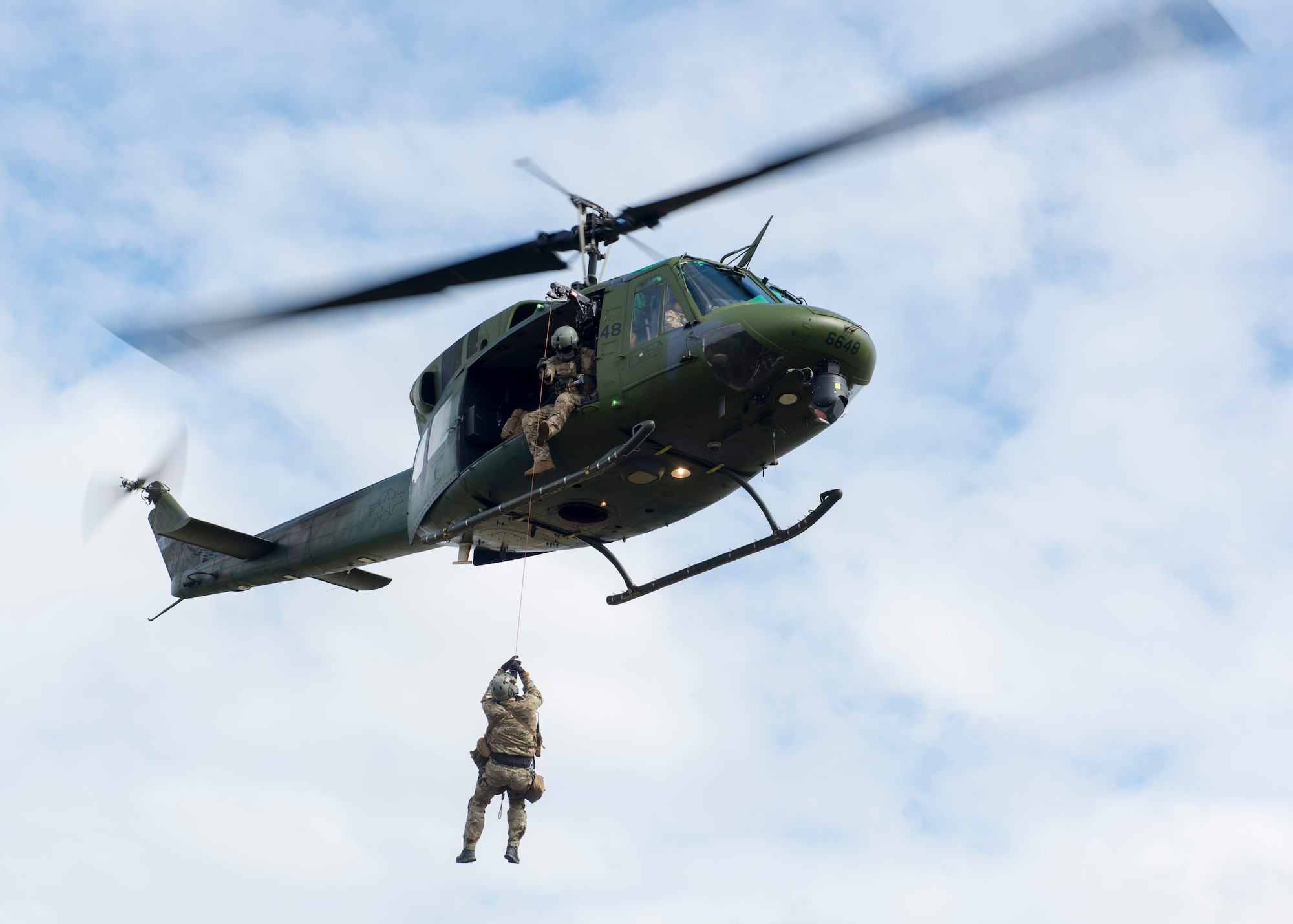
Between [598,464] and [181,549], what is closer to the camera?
[598,464]

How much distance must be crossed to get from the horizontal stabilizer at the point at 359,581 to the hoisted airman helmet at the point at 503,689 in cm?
528

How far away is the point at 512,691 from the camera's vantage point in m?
16.5

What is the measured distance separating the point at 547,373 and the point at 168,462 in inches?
434

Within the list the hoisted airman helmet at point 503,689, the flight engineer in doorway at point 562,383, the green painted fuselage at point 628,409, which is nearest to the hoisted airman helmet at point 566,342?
the flight engineer in doorway at point 562,383

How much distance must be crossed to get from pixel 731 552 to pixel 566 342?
3.42 m

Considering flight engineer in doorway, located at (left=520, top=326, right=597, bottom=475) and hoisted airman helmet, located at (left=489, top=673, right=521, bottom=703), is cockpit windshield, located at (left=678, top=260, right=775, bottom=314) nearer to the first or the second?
flight engineer in doorway, located at (left=520, top=326, right=597, bottom=475)

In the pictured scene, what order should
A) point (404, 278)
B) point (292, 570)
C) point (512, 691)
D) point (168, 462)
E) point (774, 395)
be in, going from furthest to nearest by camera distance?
point (168, 462) < point (292, 570) < point (512, 691) < point (404, 278) < point (774, 395)

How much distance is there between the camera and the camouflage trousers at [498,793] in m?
15.9

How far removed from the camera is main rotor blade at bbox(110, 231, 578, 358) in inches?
595

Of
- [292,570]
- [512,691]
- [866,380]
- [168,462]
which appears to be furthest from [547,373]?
[168,462]

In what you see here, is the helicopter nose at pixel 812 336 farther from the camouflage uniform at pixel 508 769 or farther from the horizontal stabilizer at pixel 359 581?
the horizontal stabilizer at pixel 359 581

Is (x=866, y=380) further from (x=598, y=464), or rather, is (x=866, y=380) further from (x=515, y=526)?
(x=515, y=526)

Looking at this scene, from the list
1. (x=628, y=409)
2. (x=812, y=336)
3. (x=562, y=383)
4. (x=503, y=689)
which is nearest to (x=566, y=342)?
(x=562, y=383)

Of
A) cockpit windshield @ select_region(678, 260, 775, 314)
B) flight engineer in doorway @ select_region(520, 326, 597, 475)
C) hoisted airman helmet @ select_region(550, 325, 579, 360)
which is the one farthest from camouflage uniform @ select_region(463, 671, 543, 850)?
cockpit windshield @ select_region(678, 260, 775, 314)
